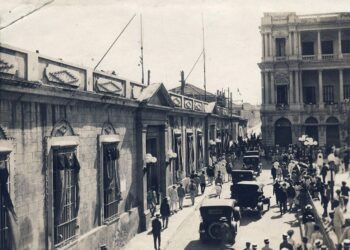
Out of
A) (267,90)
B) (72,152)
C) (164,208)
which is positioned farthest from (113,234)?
(267,90)

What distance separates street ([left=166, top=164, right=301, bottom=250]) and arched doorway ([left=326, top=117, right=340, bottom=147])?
3190 centimetres

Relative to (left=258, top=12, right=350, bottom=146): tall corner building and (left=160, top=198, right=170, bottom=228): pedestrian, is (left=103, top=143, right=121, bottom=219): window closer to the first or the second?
(left=160, top=198, right=170, bottom=228): pedestrian

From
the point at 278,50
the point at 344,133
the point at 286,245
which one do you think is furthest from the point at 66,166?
the point at 278,50

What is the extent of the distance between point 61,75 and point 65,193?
339 centimetres

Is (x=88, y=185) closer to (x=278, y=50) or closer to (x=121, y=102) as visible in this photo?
(x=121, y=102)

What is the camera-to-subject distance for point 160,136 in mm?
20734

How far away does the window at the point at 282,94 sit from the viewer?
5144cm

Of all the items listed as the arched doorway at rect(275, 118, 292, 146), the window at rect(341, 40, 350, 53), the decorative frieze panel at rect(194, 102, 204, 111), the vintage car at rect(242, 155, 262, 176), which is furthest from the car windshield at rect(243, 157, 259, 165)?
the window at rect(341, 40, 350, 53)

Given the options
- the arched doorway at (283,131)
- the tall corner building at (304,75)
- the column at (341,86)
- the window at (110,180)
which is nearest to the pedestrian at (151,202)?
the window at (110,180)

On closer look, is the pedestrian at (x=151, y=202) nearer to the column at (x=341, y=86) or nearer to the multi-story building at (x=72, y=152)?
the multi-story building at (x=72, y=152)

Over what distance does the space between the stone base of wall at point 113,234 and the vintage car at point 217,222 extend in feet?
9.70

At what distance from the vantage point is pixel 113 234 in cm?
1454

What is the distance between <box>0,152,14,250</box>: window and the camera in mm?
8828

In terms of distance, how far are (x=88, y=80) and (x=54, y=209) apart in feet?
14.3
